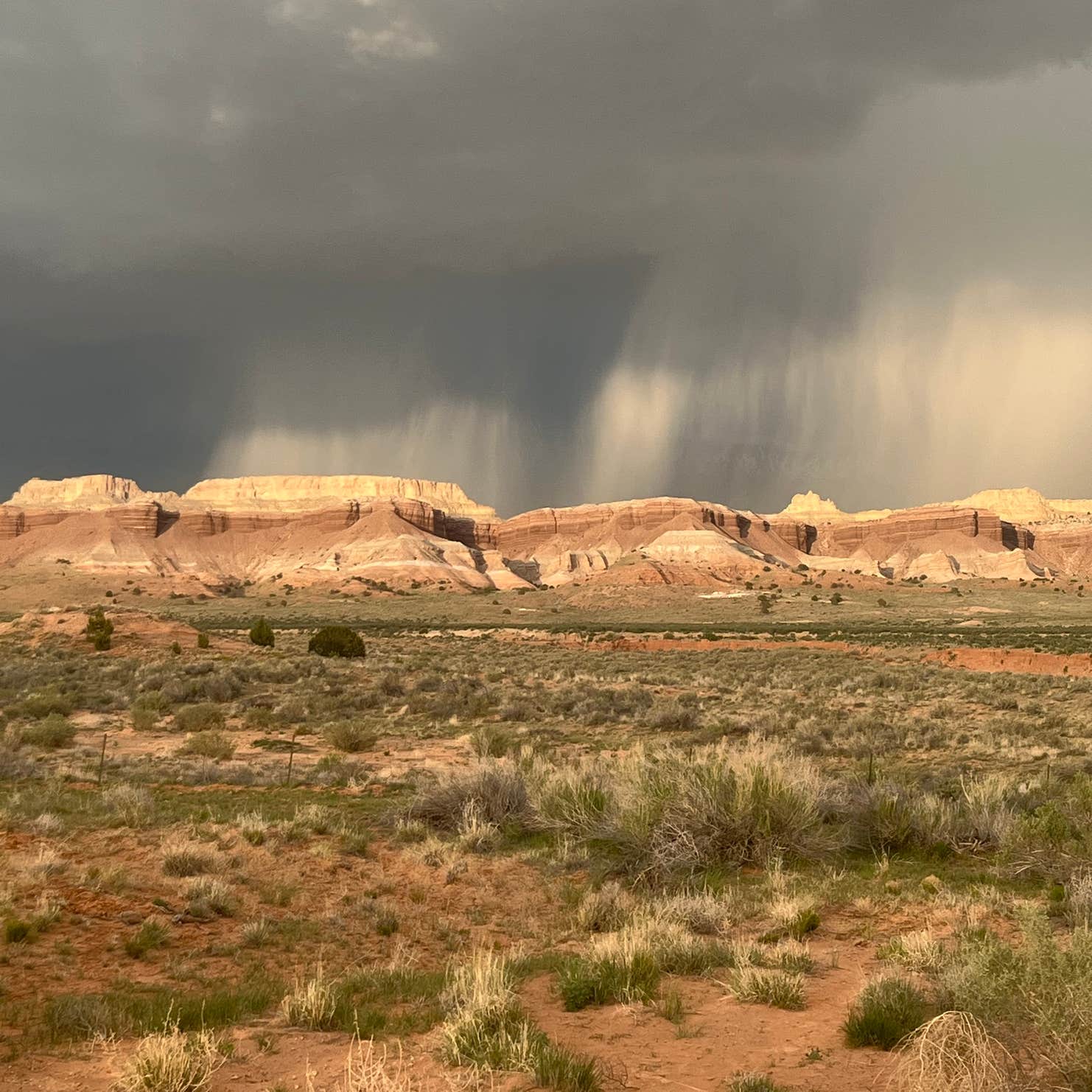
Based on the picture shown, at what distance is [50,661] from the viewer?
32.9 metres

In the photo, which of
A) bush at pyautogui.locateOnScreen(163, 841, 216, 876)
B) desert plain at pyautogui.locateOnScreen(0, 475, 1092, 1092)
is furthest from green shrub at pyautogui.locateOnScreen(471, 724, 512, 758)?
bush at pyautogui.locateOnScreen(163, 841, 216, 876)

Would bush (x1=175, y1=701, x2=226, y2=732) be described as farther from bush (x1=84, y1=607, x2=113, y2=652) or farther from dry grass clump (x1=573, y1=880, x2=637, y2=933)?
bush (x1=84, y1=607, x2=113, y2=652)

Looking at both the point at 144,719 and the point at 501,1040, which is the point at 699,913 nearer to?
the point at 501,1040

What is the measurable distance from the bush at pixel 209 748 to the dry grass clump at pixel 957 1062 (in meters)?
15.1

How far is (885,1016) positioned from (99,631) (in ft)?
132

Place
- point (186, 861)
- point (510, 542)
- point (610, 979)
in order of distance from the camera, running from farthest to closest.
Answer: point (510, 542) → point (186, 861) → point (610, 979)

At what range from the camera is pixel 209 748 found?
1781 cm

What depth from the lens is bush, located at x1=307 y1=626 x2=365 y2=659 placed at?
39812 millimetres

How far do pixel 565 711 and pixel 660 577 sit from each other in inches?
3422

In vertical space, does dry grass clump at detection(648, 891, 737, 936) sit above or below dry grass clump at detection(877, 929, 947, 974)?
below

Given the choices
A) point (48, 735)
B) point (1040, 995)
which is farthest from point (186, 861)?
point (48, 735)

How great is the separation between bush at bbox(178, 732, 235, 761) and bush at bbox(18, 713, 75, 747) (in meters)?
2.41

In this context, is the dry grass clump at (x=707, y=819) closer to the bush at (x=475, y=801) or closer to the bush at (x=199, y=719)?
the bush at (x=475, y=801)

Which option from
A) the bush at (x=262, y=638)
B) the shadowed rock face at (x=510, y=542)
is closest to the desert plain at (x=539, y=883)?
the bush at (x=262, y=638)
